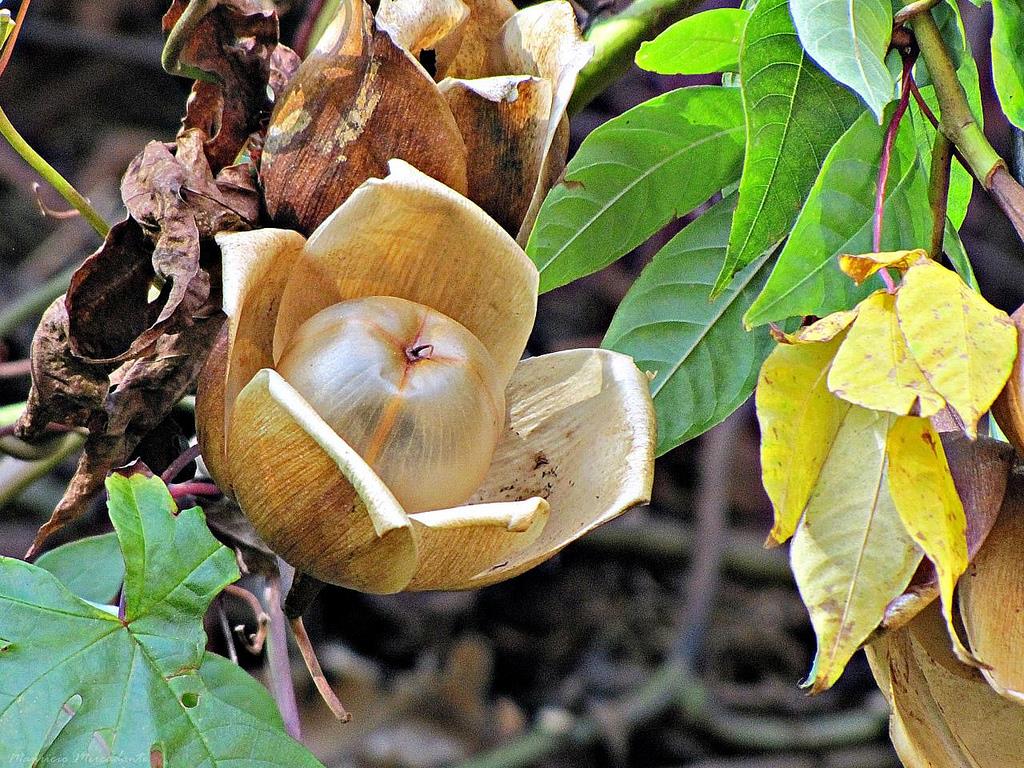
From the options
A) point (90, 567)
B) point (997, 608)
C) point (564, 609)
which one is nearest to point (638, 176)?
point (997, 608)

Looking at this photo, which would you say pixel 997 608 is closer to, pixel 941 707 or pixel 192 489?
pixel 941 707

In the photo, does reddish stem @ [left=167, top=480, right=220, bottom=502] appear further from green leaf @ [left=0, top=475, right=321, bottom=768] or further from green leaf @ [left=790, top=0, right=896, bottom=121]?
green leaf @ [left=790, top=0, right=896, bottom=121]

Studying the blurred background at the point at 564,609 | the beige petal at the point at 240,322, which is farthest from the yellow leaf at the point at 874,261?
the blurred background at the point at 564,609

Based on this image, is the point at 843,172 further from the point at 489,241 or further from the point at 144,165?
the point at 144,165

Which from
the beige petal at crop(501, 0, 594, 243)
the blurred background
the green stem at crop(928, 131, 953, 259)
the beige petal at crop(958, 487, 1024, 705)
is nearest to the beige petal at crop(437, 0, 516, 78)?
the beige petal at crop(501, 0, 594, 243)

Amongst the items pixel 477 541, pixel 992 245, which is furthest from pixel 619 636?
pixel 477 541

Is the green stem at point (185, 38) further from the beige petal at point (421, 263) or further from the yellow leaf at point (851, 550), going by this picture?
the yellow leaf at point (851, 550)
